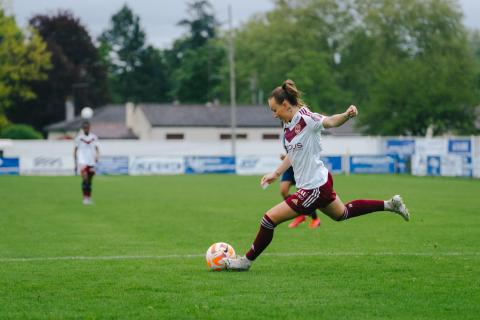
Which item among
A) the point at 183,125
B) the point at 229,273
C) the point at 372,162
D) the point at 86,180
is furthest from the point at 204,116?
the point at 229,273

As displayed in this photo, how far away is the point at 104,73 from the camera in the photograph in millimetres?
79438

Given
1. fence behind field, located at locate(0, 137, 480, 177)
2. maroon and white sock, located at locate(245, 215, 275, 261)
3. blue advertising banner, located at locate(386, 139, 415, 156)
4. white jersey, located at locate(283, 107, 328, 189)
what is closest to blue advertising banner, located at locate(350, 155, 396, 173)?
fence behind field, located at locate(0, 137, 480, 177)

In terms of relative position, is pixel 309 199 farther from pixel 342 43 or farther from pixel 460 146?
pixel 342 43

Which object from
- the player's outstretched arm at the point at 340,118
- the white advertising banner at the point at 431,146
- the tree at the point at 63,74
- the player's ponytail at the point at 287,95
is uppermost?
the tree at the point at 63,74

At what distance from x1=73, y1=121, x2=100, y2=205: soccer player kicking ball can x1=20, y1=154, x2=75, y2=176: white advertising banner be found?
2336cm

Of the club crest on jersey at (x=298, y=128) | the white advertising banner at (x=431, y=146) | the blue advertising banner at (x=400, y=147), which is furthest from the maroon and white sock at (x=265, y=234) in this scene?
the blue advertising banner at (x=400, y=147)

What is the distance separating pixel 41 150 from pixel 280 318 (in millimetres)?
44089

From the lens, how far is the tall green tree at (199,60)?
89750 mm

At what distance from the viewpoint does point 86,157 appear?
2192 centimetres

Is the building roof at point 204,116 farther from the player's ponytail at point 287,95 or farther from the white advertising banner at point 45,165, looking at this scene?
the player's ponytail at point 287,95

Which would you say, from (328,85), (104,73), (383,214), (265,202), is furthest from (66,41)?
(383,214)

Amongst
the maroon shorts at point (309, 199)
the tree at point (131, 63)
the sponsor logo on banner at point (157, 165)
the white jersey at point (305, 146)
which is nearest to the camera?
the white jersey at point (305, 146)

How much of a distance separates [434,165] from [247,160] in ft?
34.1

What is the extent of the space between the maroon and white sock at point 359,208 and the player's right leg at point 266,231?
69 cm
